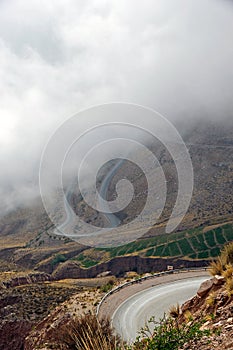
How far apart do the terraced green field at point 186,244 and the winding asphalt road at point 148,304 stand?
233 ft

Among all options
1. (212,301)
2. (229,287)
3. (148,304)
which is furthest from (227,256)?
(148,304)

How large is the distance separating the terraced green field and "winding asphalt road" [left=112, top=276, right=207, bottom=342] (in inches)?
2797

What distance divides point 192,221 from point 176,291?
95691 mm

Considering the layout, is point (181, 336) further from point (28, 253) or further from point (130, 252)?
point (28, 253)

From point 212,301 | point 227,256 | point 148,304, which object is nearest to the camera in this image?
point 212,301

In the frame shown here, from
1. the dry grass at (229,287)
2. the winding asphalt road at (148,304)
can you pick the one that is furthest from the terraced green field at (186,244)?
the dry grass at (229,287)

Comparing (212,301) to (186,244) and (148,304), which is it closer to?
(148,304)

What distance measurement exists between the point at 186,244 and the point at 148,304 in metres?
85.2

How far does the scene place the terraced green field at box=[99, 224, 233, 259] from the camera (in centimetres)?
9925

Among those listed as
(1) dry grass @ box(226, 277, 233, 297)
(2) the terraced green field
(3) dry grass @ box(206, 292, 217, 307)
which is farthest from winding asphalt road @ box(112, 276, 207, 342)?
(2) the terraced green field

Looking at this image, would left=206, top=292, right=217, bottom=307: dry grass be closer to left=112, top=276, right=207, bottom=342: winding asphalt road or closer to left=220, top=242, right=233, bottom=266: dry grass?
left=220, top=242, right=233, bottom=266: dry grass

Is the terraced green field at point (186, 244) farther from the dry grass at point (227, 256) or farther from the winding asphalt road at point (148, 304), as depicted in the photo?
the dry grass at point (227, 256)

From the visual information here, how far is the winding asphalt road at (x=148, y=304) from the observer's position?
66.5 feet

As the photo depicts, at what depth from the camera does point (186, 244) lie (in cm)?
10556
